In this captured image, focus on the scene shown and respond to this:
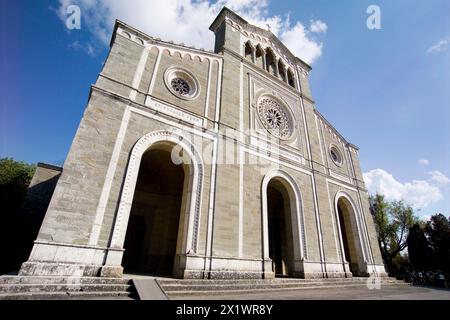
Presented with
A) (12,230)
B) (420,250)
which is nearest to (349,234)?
(420,250)

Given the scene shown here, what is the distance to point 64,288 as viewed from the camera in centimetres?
504

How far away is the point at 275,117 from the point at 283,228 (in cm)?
671

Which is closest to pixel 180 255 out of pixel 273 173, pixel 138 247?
pixel 138 247

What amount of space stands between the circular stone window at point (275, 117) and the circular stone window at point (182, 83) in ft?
13.0

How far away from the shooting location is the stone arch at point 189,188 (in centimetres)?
654

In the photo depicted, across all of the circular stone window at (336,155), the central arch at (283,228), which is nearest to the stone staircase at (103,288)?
the central arch at (283,228)

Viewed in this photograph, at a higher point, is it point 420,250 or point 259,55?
point 259,55

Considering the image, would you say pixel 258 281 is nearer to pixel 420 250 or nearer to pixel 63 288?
pixel 63 288

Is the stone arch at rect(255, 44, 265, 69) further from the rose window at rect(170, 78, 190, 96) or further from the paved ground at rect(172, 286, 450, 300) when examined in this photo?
the paved ground at rect(172, 286, 450, 300)

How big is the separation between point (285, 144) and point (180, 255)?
8.14 meters

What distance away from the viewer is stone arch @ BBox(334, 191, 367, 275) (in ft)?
43.6

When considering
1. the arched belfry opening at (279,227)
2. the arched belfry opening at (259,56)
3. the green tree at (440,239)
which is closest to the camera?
the arched belfry opening at (279,227)

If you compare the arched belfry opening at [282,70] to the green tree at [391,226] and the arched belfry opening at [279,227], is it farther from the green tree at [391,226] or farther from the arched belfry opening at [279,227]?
the green tree at [391,226]

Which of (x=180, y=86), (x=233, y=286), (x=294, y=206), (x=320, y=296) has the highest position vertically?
(x=180, y=86)
